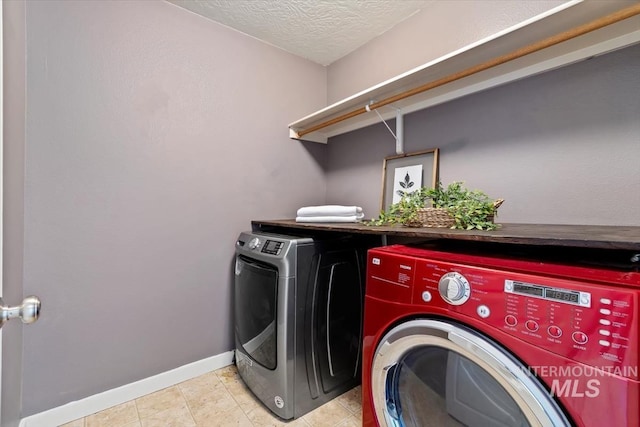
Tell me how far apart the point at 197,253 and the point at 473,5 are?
2.01 meters

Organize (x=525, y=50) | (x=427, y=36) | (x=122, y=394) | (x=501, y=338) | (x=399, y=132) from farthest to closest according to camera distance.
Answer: (x=399, y=132)
(x=427, y=36)
(x=122, y=394)
(x=525, y=50)
(x=501, y=338)

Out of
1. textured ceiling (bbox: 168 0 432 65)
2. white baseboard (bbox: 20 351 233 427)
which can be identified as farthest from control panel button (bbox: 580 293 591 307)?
white baseboard (bbox: 20 351 233 427)

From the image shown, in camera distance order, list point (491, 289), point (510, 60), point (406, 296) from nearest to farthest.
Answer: point (491, 289) < point (406, 296) < point (510, 60)

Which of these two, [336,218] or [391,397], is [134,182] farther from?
[391,397]

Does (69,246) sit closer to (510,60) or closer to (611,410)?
(611,410)

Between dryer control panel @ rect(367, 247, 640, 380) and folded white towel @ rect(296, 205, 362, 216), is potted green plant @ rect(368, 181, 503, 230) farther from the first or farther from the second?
dryer control panel @ rect(367, 247, 640, 380)

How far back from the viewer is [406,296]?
860 millimetres

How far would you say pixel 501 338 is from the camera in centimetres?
67

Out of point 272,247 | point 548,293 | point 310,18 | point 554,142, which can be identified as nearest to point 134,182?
point 272,247

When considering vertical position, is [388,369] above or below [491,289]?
below

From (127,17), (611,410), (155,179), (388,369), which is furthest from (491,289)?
(127,17)

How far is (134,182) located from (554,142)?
2.01 metres

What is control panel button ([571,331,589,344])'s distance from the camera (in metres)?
0.57

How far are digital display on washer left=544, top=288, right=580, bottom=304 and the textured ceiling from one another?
163 cm
